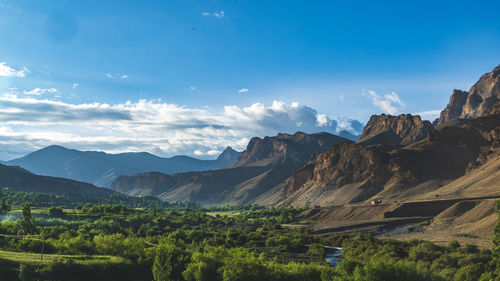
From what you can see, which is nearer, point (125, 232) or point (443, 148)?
point (125, 232)

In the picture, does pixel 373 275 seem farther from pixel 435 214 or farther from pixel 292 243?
pixel 435 214

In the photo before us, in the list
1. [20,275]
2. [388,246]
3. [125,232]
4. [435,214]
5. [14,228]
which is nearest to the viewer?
[20,275]

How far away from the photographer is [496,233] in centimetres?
5906

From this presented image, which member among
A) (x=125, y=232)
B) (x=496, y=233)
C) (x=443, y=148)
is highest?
(x=443, y=148)

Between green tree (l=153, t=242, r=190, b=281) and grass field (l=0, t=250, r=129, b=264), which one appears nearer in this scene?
grass field (l=0, t=250, r=129, b=264)

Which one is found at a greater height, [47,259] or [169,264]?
[47,259]

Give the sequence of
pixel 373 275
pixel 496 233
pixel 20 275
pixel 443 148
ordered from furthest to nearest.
→ pixel 443 148, pixel 496 233, pixel 373 275, pixel 20 275

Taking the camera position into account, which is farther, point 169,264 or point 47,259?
point 169,264

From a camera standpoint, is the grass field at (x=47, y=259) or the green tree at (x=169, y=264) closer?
the grass field at (x=47, y=259)

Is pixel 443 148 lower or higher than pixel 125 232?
higher

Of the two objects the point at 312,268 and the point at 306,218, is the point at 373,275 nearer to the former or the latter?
the point at 312,268

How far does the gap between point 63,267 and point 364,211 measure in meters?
116

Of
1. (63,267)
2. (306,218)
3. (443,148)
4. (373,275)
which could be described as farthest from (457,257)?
(443,148)

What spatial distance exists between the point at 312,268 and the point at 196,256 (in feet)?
46.5
